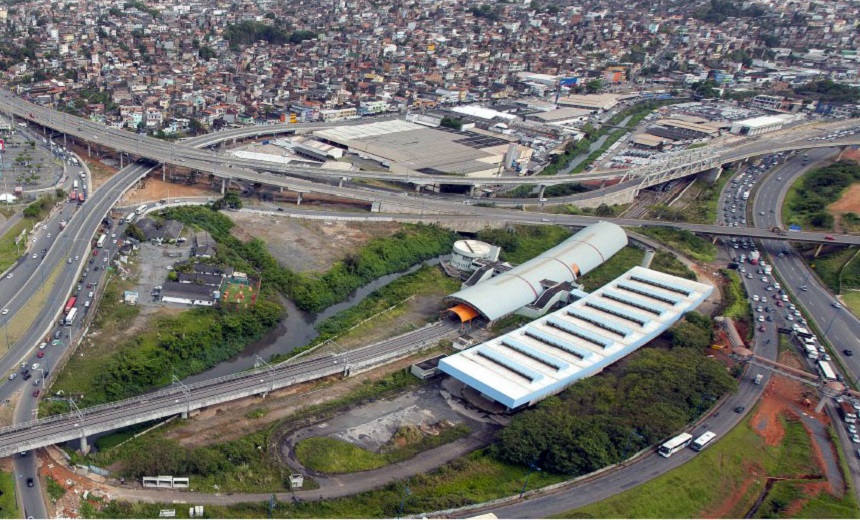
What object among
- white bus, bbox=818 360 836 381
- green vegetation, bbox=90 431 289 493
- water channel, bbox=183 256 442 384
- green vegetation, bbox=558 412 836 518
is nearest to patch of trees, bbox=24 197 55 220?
water channel, bbox=183 256 442 384

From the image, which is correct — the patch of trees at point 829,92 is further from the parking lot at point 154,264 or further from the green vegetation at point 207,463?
the green vegetation at point 207,463

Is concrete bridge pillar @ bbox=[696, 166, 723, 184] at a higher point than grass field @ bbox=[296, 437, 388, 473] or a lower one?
higher

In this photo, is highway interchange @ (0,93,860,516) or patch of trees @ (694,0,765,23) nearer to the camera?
highway interchange @ (0,93,860,516)

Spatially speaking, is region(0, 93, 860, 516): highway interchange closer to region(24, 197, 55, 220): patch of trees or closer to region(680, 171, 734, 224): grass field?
region(24, 197, 55, 220): patch of trees

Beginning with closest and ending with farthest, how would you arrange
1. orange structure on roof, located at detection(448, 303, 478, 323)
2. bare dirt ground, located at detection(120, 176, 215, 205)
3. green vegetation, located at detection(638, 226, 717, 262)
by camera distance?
1. orange structure on roof, located at detection(448, 303, 478, 323)
2. green vegetation, located at detection(638, 226, 717, 262)
3. bare dirt ground, located at detection(120, 176, 215, 205)

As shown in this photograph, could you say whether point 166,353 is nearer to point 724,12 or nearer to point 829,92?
point 829,92

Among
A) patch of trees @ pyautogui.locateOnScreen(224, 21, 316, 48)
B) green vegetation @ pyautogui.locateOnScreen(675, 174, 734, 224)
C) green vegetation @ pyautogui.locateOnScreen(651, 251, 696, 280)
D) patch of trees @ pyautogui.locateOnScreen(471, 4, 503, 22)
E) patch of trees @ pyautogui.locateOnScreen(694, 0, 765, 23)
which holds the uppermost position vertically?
patch of trees @ pyautogui.locateOnScreen(694, 0, 765, 23)

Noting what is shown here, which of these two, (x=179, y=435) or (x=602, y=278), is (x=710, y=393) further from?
(x=179, y=435)
